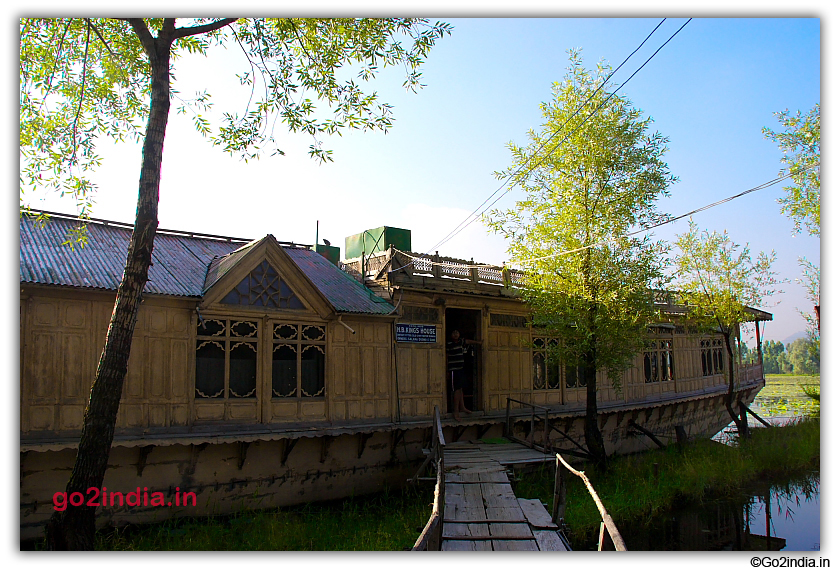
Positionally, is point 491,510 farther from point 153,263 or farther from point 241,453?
point 153,263

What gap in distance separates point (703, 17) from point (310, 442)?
31.9ft

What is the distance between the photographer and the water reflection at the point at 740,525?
10.8m

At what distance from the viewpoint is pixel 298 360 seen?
452 inches

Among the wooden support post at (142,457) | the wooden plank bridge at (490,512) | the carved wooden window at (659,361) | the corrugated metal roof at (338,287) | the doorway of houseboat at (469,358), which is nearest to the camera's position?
the wooden plank bridge at (490,512)

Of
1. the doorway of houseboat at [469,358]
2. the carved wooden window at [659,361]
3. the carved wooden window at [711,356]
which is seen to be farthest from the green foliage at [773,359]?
the doorway of houseboat at [469,358]

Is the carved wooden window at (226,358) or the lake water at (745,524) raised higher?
the carved wooden window at (226,358)

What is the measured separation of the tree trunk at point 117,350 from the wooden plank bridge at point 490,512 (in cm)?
406

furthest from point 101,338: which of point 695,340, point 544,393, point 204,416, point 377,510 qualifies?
point 695,340


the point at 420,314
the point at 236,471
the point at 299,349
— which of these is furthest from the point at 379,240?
the point at 236,471

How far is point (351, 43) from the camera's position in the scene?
870 cm

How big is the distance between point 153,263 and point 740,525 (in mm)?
13069

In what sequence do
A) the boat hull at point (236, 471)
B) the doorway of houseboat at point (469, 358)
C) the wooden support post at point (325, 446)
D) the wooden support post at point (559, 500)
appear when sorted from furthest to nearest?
the doorway of houseboat at point (469, 358)
the wooden support post at point (325, 446)
the boat hull at point (236, 471)
the wooden support post at point (559, 500)

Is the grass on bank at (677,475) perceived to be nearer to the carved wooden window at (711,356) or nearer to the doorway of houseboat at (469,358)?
the doorway of houseboat at (469,358)

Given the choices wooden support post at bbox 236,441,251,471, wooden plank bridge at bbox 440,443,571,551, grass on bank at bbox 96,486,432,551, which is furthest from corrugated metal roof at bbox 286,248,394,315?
grass on bank at bbox 96,486,432,551
